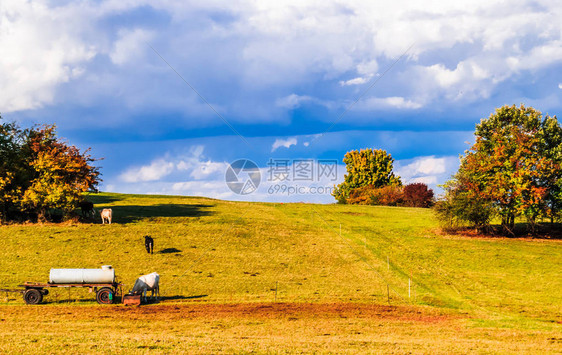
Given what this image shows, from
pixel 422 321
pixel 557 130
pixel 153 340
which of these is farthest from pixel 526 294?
pixel 557 130

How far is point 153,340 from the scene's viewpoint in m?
21.4

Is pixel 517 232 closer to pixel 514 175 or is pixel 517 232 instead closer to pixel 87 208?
pixel 514 175

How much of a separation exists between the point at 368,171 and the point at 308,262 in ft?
264

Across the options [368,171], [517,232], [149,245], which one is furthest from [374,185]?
[149,245]

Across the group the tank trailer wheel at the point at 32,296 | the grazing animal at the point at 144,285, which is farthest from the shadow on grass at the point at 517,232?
the tank trailer wheel at the point at 32,296

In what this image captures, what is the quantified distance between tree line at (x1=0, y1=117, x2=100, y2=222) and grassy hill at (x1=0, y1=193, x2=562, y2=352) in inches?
138

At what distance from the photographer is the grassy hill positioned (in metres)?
35.0

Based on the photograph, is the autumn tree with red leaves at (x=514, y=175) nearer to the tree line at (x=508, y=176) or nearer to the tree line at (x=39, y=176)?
the tree line at (x=508, y=176)

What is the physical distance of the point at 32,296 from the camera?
1239 inches

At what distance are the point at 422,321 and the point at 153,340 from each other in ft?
58.2

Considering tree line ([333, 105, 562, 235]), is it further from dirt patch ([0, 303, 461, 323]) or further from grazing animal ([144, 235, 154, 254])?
grazing animal ([144, 235, 154, 254])

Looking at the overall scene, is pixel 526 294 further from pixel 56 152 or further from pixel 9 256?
pixel 56 152

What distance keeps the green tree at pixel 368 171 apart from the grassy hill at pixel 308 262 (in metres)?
53.7

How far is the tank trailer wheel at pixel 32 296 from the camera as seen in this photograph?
3134 cm
